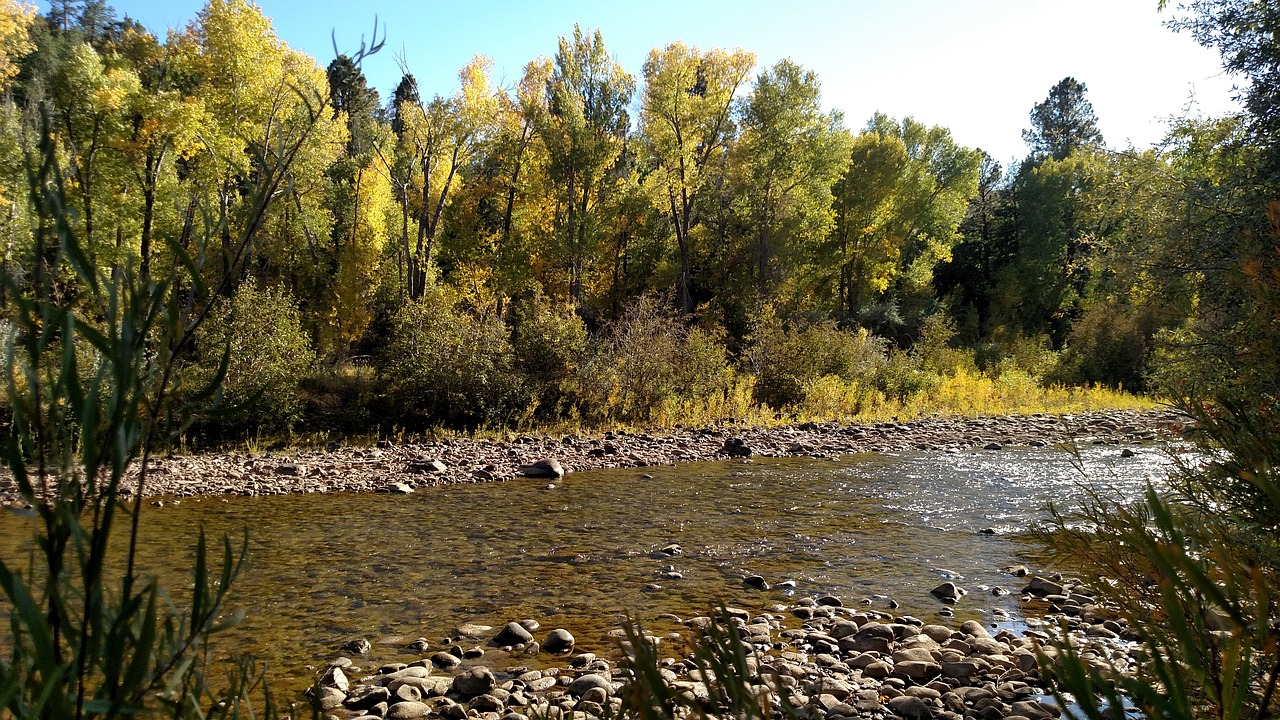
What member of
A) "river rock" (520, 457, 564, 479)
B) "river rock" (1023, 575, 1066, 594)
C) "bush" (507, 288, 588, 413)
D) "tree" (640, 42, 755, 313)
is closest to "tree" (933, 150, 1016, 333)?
"tree" (640, 42, 755, 313)

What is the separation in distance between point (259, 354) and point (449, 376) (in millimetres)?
3849

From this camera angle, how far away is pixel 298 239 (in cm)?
2886

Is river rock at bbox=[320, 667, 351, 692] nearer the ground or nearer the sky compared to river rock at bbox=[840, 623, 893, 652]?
nearer the sky

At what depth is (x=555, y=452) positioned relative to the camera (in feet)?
47.1

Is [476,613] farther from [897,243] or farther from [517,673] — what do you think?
[897,243]

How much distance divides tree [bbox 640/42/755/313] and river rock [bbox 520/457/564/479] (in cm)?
1700

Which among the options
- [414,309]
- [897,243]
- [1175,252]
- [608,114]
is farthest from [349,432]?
[897,243]

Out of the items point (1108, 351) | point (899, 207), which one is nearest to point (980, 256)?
point (899, 207)

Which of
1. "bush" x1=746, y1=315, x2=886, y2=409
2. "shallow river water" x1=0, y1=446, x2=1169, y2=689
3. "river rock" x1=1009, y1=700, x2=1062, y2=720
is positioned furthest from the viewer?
"bush" x1=746, y1=315, x2=886, y2=409

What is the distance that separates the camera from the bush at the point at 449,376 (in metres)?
16.4

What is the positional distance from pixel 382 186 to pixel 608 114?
10.7 metres

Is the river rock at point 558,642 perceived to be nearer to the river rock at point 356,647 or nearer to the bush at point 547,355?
the river rock at point 356,647

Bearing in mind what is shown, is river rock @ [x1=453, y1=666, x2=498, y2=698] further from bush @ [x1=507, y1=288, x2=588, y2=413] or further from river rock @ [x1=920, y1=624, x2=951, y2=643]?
bush @ [x1=507, y1=288, x2=588, y2=413]

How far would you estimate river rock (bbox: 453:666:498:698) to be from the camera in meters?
4.59
